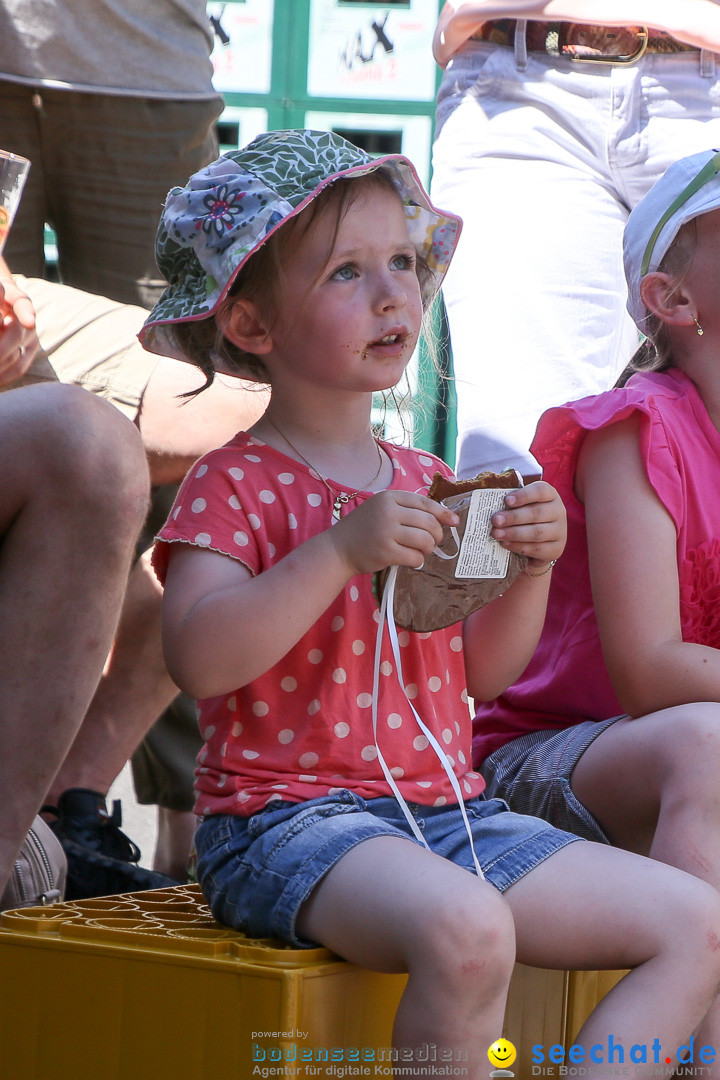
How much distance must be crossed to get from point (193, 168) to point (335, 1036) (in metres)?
1.87

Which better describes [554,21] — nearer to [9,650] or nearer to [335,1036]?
[9,650]

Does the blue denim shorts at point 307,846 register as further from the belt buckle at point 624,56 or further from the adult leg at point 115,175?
the belt buckle at point 624,56

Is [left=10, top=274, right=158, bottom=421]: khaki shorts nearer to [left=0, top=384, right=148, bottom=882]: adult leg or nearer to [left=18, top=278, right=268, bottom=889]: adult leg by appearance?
[left=18, top=278, right=268, bottom=889]: adult leg

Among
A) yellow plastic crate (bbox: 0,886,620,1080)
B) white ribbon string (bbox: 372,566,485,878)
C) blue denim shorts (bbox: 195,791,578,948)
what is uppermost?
white ribbon string (bbox: 372,566,485,878)

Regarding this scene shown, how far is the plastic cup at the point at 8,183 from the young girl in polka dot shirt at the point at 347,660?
0.67 ft

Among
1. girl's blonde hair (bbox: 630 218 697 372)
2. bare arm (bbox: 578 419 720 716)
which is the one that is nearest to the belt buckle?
girl's blonde hair (bbox: 630 218 697 372)

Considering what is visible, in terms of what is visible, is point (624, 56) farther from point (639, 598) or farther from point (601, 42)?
point (639, 598)

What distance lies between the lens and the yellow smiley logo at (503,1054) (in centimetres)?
149

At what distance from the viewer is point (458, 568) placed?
160 centimetres

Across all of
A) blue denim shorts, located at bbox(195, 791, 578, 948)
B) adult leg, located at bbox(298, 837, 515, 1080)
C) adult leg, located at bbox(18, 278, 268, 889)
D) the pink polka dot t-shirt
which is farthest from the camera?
adult leg, located at bbox(18, 278, 268, 889)

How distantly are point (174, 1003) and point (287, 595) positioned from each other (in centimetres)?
45

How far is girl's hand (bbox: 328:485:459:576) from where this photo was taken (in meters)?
1.51

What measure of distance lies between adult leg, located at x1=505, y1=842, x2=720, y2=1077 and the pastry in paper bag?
0.31 m

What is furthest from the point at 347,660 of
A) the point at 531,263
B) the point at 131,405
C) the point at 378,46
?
the point at 378,46
